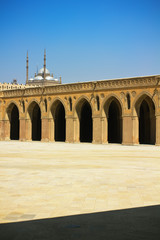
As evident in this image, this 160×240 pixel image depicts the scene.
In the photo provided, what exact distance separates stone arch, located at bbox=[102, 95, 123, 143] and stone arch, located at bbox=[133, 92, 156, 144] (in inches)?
104

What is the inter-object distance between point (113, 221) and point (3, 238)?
2068 millimetres

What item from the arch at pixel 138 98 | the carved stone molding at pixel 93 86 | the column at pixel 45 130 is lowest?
the column at pixel 45 130

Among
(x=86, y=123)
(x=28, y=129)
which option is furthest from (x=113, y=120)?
(x=28, y=129)

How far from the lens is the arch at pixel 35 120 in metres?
43.9

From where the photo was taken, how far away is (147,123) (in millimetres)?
39625

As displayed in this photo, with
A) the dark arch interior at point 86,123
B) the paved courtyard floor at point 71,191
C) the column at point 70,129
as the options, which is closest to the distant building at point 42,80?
the dark arch interior at point 86,123

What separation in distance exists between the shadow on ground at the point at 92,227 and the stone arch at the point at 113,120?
96.1ft

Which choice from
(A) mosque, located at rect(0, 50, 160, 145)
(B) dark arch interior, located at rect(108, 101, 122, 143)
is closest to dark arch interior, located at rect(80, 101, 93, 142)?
(A) mosque, located at rect(0, 50, 160, 145)

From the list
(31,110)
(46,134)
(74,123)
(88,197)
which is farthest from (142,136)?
(88,197)

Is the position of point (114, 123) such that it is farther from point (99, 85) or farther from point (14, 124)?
point (14, 124)

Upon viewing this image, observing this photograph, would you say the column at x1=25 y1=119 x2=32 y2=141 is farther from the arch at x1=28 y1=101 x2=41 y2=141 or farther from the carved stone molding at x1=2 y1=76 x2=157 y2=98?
the carved stone molding at x1=2 y1=76 x2=157 y2=98

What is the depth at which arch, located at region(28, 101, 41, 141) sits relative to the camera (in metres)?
43.9

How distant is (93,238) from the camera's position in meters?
5.56

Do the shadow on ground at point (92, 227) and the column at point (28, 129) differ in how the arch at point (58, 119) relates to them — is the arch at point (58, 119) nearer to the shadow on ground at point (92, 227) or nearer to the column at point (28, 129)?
the column at point (28, 129)
